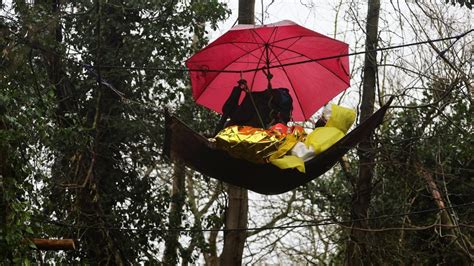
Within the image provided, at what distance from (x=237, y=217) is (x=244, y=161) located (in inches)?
60.3

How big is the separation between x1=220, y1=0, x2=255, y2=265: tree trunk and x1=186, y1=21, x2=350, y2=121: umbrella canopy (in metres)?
0.74

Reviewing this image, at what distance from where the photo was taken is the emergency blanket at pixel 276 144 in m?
4.72

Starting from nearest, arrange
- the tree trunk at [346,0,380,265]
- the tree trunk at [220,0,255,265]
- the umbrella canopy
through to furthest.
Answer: the umbrella canopy
the tree trunk at [220,0,255,265]
the tree trunk at [346,0,380,265]

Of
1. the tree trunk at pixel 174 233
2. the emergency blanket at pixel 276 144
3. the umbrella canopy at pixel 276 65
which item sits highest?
the umbrella canopy at pixel 276 65

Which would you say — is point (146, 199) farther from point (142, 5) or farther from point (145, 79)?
point (142, 5)

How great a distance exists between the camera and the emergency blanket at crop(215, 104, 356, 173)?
472 centimetres

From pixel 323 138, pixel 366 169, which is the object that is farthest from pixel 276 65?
pixel 366 169

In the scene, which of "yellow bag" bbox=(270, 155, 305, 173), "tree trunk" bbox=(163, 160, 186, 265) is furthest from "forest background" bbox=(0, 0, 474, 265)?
"yellow bag" bbox=(270, 155, 305, 173)

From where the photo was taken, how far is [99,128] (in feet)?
26.1

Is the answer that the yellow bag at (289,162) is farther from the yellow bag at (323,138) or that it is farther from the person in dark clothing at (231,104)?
the person in dark clothing at (231,104)

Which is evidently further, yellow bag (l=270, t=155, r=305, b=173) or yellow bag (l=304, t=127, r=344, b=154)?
yellow bag (l=304, t=127, r=344, b=154)


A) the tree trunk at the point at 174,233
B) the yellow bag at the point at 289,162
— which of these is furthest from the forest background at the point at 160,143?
the yellow bag at the point at 289,162

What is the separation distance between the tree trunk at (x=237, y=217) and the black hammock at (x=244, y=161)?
4.09ft

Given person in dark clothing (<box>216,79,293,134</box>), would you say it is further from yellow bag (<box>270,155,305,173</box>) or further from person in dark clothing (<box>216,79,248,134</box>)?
yellow bag (<box>270,155,305,173</box>)
